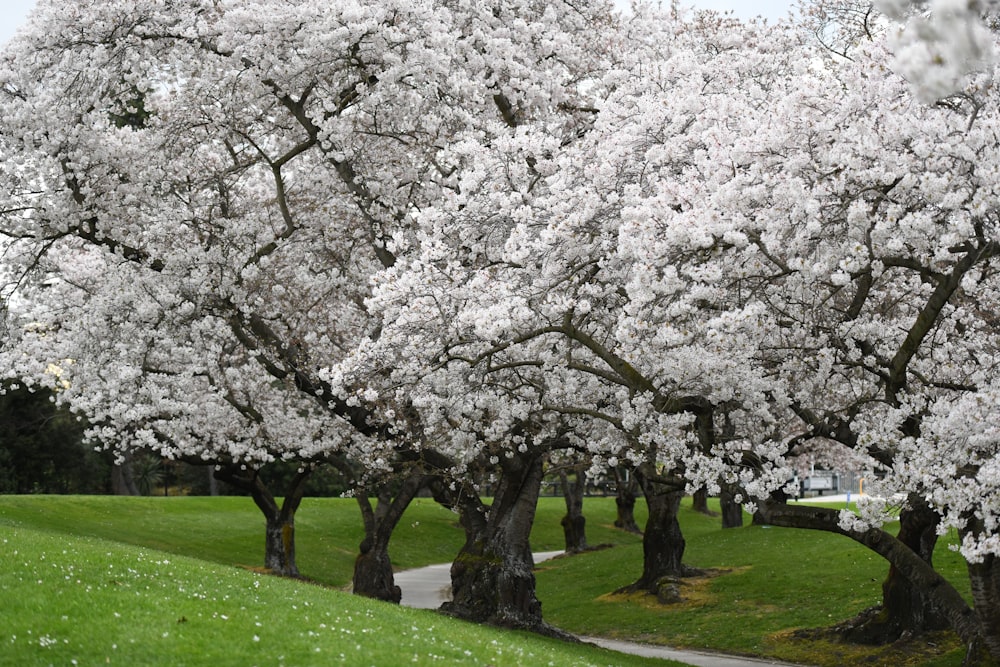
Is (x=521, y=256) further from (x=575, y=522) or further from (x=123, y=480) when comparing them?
(x=123, y=480)

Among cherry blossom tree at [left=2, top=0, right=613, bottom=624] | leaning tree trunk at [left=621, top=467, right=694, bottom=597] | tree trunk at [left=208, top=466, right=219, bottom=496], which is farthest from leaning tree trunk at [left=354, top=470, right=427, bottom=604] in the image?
tree trunk at [left=208, top=466, right=219, bottom=496]

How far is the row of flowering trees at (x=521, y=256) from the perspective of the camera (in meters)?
10.9

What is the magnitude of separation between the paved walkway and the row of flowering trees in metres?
2.65

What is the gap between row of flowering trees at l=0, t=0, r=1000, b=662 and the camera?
1086 cm

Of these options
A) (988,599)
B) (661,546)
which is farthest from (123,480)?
(988,599)

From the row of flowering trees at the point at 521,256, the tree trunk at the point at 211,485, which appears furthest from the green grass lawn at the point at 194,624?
the tree trunk at the point at 211,485

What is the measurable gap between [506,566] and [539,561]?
19.3m

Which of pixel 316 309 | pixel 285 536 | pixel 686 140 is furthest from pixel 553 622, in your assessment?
pixel 686 140

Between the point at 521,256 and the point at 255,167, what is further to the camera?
the point at 255,167

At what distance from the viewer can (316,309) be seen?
22.3m

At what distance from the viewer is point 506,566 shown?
19094 millimetres

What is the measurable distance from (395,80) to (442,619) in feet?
29.8

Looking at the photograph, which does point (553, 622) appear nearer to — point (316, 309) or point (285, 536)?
point (285, 536)

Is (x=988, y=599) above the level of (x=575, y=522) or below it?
above
